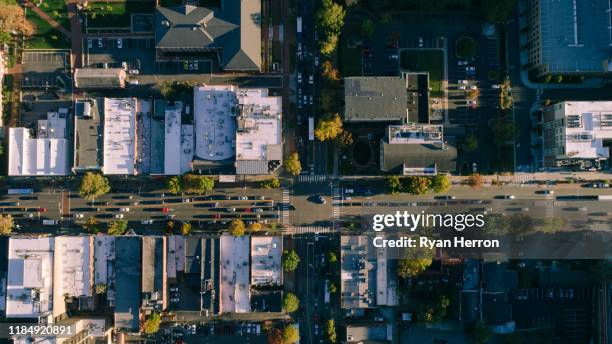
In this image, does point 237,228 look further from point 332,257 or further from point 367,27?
point 367,27

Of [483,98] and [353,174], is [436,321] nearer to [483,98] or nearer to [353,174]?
[353,174]

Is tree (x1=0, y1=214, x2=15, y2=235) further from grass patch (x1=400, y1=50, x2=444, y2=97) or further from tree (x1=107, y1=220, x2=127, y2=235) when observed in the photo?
grass patch (x1=400, y1=50, x2=444, y2=97)

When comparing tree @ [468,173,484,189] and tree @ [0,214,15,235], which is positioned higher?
tree @ [468,173,484,189]

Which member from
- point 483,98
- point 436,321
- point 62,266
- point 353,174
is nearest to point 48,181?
point 62,266

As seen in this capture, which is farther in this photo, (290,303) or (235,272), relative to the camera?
(235,272)

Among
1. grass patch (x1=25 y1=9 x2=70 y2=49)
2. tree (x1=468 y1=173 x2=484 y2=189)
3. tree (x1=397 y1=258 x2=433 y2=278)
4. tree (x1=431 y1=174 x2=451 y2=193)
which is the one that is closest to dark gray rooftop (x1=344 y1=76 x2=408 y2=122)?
tree (x1=431 y1=174 x2=451 y2=193)

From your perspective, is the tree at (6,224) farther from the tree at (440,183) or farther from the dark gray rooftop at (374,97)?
the tree at (440,183)

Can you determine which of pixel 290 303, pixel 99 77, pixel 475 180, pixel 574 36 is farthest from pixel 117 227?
pixel 574 36
